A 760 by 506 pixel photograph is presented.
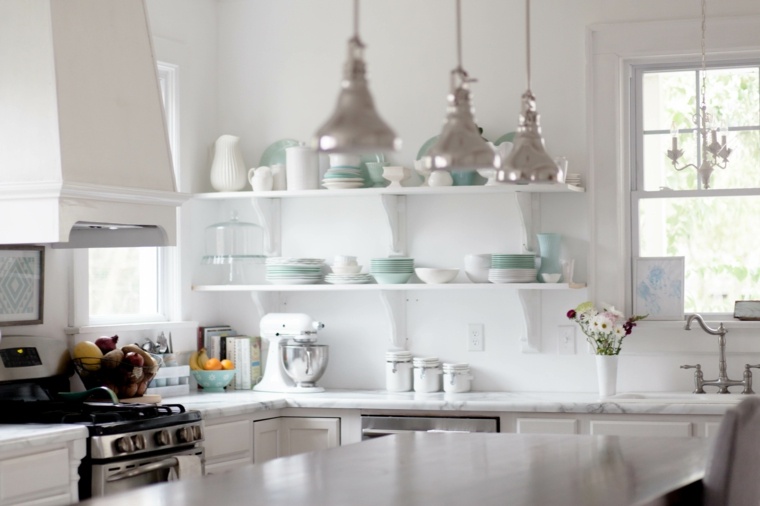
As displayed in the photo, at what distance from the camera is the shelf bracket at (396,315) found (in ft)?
16.9

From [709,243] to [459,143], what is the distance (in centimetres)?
285

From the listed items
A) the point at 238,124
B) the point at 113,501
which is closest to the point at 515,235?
the point at 238,124

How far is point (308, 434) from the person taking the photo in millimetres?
4773

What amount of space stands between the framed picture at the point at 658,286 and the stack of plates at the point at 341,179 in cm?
134

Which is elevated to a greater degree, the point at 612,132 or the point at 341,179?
the point at 612,132

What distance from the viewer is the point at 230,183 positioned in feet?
17.4

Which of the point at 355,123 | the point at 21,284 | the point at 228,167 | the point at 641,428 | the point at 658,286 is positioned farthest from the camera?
the point at 228,167

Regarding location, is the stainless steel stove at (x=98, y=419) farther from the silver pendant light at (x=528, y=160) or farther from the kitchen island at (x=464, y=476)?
the silver pendant light at (x=528, y=160)

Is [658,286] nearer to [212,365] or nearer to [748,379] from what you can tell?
[748,379]

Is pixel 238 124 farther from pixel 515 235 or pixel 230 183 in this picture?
pixel 515 235

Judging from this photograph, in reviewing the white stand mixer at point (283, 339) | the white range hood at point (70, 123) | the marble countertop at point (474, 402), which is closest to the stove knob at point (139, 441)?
the marble countertop at point (474, 402)

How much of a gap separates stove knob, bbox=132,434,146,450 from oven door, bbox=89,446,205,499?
45mm

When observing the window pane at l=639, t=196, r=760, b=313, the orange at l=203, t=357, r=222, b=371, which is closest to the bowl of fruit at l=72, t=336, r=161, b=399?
the orange at l=203, t=357, r=222, b=371

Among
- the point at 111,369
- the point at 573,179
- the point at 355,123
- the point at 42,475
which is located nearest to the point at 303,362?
the point at 111,369
